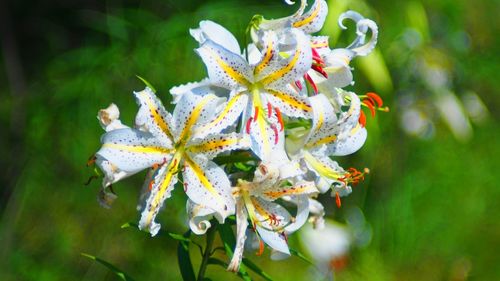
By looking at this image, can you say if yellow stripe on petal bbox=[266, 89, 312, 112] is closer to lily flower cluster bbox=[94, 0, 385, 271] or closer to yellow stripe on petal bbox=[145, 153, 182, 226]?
lily flower cluster bbox=[94, 0, 385, 271]

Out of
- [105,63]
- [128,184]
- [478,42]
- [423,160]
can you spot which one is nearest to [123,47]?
[105,63]

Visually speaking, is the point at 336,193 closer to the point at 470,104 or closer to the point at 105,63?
the point at 105,63

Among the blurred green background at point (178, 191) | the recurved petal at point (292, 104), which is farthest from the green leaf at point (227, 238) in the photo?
the blurred green background at point (178, 191)

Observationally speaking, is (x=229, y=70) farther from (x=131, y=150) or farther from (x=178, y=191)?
(x=178, y=191)

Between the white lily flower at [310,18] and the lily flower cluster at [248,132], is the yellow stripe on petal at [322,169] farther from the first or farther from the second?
the white lily flower at [310,18]

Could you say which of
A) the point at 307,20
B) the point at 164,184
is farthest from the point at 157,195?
the point at 307,20

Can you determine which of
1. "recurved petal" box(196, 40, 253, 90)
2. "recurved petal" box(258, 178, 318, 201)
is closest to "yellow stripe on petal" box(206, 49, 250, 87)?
"recurved petal" box(196, 40, 253, 90)
